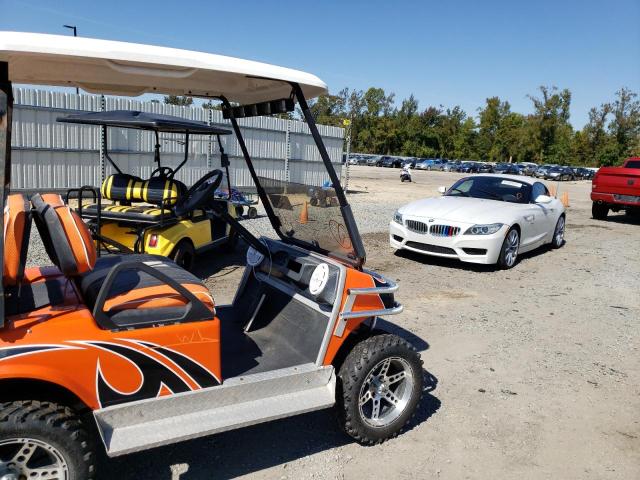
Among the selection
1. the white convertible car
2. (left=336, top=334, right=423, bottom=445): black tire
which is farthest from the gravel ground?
the white convertible car

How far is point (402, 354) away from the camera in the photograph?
3.32m

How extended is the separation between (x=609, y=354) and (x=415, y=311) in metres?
1.99

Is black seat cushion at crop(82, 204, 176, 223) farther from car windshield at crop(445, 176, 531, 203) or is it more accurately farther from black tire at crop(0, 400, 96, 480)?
car windshield at crop(445, 176, 531, 203)

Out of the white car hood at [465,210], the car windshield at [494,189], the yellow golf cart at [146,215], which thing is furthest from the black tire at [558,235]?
the yellow golf cart at [146,215]

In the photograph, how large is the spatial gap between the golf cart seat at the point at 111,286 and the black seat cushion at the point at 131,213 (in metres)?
3.60

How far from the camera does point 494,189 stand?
30.5 ft

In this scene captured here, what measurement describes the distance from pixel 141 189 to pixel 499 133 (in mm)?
68392

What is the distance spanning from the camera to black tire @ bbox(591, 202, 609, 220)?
15430 mm

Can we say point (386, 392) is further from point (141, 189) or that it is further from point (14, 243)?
point (141, 189)

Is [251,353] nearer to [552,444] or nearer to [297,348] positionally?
[297,348]

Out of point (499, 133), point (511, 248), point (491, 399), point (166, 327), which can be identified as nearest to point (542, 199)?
point (511, 248)

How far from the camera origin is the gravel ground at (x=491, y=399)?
312cm

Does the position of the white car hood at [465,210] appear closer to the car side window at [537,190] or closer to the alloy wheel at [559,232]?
the car side window at [537,190]

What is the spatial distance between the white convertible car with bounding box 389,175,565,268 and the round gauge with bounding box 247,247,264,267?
15.1 ft
